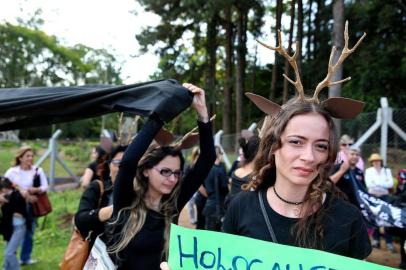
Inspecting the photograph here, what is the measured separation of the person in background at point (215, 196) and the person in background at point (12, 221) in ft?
8.92

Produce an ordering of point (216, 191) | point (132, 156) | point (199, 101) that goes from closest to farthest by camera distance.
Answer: point (132, 156) → point (199, 101) → point (216, 191)

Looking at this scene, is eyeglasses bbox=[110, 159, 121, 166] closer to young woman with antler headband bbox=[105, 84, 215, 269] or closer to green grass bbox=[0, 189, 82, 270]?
young woman with antler headband bbox=[105, 84, 215, 269]

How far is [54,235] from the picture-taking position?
8508 mm

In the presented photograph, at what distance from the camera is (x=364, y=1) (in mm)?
18781

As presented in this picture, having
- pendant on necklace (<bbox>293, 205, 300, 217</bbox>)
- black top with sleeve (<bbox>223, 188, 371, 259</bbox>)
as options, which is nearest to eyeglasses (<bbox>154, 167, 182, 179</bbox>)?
black top with sleeve (<bbox>223, 188, 371, 259</bbox>)

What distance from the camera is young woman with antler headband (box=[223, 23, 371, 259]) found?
1.79 metres

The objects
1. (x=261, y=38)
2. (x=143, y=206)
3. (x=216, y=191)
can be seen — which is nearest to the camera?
(x=143, y=206)

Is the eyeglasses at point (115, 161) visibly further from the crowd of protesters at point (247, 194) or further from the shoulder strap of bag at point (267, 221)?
the shoulder strap of bag at point (267, 221)

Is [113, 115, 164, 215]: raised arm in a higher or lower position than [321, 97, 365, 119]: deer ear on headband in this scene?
lower

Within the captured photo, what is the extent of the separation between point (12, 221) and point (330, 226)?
517 cm

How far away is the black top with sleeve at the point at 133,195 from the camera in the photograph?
2.48 metres

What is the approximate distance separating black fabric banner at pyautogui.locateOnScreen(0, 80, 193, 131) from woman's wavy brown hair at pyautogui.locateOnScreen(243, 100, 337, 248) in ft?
1.91

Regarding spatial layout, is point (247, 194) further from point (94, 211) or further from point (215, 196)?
point (215, 196)

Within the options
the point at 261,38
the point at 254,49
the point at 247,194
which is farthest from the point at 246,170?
the point at 254,49
